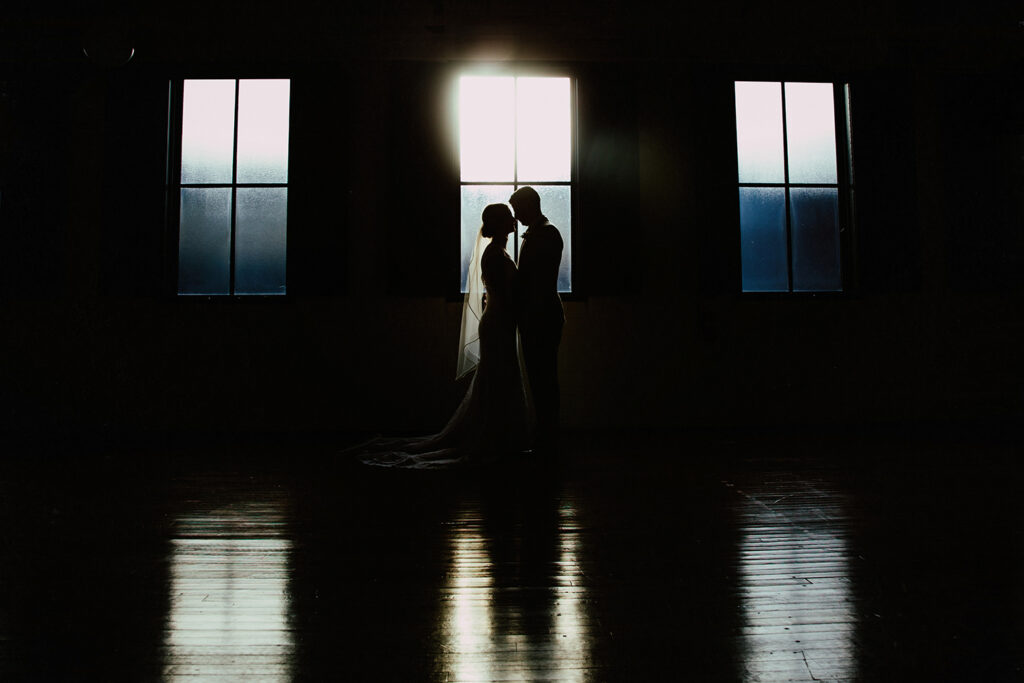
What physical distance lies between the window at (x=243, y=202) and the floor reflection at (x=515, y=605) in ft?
9.72

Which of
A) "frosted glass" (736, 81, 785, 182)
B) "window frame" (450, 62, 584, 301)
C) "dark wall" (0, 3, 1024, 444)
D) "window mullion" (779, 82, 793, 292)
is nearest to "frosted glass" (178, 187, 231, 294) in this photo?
"dark wall" (0, 3, 1024, 444)

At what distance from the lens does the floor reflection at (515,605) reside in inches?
41.3

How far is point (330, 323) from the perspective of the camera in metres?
Result: 4.09

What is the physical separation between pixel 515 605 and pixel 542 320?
2.18 meters

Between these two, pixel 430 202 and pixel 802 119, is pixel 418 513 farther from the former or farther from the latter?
pixel 802 119

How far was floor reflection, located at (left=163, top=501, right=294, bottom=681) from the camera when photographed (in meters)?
1.07

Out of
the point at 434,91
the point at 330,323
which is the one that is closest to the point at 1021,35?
the point at 434,91

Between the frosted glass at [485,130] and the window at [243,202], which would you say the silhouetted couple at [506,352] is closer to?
the frosted glass at [485,130]

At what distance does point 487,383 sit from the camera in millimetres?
3225

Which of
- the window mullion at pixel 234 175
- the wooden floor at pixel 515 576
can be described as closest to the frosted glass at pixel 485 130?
the window mullion at pixel 234 175

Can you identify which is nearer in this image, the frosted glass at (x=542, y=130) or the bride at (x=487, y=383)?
the bride at (x=487, y=383)

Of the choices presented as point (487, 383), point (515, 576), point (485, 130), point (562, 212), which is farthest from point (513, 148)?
point (515, 576)

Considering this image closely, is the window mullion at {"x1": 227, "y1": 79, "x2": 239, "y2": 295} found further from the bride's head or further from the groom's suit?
the groom's suit

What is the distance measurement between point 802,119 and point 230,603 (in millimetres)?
4604
